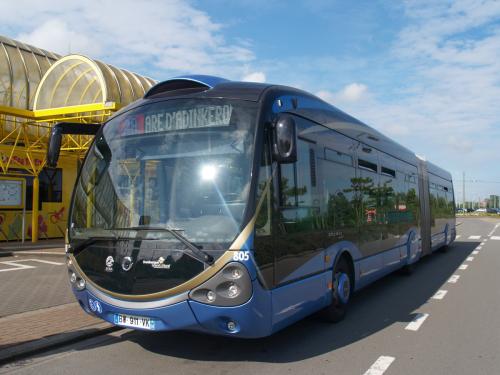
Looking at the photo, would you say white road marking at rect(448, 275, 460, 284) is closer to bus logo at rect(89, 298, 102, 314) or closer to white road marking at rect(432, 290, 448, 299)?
white road marking at rect(432, 290, 448, 299)

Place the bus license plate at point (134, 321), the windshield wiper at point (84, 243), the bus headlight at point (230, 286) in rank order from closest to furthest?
the bus headlight at point (230, 286), the bus license plate at point (134, 321), the windshield wiper at point (84, 243)

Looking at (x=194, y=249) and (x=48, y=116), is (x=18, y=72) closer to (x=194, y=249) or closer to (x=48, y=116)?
(x=48, y=116)

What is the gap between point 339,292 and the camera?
21.7 feet

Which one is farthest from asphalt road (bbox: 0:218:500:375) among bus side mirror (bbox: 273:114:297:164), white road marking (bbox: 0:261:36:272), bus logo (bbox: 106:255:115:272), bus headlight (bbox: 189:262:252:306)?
white road marking (bbox: 0:261:36:272)

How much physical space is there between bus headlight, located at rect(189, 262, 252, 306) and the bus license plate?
0.72m

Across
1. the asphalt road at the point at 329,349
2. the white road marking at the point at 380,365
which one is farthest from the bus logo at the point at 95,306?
the white road marking at the point at 380,365

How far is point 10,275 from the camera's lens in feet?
36.7

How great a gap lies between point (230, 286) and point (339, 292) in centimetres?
263

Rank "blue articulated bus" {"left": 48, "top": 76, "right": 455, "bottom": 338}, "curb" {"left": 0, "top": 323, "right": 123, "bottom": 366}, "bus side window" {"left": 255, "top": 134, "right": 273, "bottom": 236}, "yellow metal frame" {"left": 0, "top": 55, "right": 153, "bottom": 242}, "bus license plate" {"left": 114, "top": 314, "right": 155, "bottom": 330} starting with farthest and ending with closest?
"yellow metal frame" {"left": 0, "top": 55, "right": 153, "bottom": 242}
"curb" {"left": 0, "top": 323, "right": 123, "bottom": 366}
"bus license plate" {"left": 114, "top": 314, "right": 155, "bottom": 330}
"bus side window" {"left": 255, "top": 134, "right": 273, "bottom": 236}
"blue articulated bus" {"left": 48, "top": 76, "right": 455, "bottom": 338}

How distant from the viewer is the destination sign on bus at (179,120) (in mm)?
4934

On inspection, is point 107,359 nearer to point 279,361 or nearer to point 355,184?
point 279,361

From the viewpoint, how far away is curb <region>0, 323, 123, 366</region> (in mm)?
5204

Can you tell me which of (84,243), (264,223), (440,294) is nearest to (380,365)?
(264,223)

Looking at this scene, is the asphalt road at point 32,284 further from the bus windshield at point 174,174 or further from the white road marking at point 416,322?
the white road marking at point 416,322
